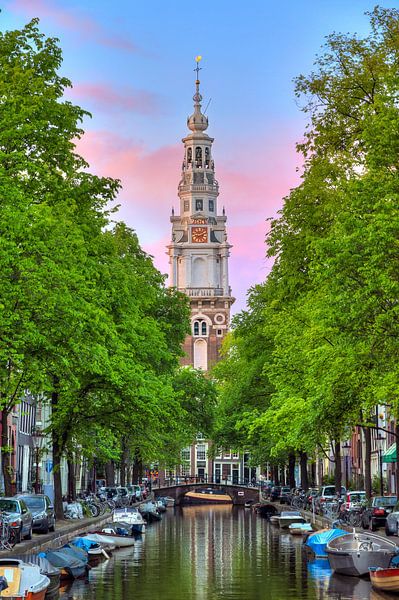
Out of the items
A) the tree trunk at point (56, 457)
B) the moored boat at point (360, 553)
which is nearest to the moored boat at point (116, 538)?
the tree trunk at point (56, 457)

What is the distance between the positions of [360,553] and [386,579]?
5.52 m

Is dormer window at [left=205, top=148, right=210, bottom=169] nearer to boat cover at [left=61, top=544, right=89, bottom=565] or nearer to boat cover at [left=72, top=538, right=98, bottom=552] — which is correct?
boat cover at [left=72, top=538, right=98, bottom=552]

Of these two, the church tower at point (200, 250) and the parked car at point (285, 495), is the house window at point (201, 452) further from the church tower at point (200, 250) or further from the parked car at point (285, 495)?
the parked car at point (285, 495)

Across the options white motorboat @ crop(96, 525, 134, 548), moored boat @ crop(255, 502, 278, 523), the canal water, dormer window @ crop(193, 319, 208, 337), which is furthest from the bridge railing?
the canal water

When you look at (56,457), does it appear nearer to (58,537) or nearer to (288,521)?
(58,537)

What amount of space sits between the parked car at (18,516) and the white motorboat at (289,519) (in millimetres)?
27537

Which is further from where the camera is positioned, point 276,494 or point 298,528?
point 276,494

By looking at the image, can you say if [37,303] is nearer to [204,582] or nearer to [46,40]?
[204,582]

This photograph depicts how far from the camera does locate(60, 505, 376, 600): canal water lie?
107 feet

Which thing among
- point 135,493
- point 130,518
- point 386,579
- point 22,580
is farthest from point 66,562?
point 135,493

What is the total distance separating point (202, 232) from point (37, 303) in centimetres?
15499

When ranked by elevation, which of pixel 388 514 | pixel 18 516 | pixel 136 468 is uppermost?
pixel 136 468

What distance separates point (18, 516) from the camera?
4216 centimetres

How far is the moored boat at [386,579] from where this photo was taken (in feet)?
100
